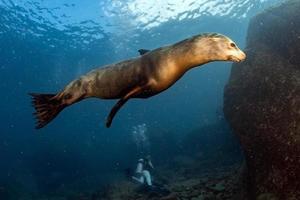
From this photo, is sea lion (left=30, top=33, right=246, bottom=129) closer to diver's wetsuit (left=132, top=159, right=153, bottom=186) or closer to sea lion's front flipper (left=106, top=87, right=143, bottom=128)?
sea lion's front flipper (left=106, top=87, right=143, bottom=128)

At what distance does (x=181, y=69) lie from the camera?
3902 millimetres

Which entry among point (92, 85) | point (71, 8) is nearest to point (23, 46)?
point (71, 8)

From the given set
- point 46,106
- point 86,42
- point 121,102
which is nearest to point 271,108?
point 121,102

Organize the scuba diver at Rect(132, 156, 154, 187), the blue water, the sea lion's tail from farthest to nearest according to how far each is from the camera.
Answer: the blue water → the scuba diver at Rect(132, 156, 154, 187) → the sea lion's tail

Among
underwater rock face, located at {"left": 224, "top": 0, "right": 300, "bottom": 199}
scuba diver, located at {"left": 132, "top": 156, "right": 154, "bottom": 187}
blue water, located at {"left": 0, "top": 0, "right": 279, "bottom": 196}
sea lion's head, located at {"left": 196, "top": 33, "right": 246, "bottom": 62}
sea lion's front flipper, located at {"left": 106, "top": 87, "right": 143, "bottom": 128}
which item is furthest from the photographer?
blue water, located at {"left": 0, "top": 0, "right": 279, "bottom": 196}

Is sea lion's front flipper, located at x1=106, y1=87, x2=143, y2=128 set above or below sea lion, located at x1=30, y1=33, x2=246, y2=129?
below

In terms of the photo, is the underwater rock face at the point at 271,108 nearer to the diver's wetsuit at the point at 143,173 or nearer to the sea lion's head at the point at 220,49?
the sea lion's head at the point at 220,49

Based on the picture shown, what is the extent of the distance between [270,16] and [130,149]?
2299 centimetres

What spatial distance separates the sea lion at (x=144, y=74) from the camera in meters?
3.66

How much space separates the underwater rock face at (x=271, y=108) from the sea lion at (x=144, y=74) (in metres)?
3.64

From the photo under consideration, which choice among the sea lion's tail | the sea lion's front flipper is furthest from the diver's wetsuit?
the sea lion's front flipper

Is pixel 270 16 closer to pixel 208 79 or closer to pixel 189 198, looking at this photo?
pixel 189 198

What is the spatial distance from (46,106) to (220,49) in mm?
2364

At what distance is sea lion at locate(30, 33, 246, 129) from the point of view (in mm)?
3661
